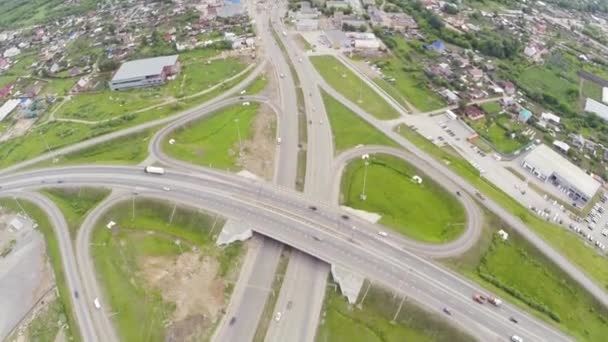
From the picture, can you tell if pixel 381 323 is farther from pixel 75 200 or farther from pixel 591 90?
pixel 591 90

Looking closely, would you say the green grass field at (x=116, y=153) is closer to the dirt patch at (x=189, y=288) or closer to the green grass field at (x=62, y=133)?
the green grass field at (x=62, y=133)

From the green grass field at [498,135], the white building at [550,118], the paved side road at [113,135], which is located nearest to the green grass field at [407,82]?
the green grass field at [498,135]

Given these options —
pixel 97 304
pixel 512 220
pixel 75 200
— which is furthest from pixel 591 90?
pixel 75 200

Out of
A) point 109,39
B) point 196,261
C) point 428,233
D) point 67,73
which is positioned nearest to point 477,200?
point 428,233

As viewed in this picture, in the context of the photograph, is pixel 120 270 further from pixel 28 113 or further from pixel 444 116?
pixel 444 116

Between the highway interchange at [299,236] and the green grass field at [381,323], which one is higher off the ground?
the highway interchange at [299,236]

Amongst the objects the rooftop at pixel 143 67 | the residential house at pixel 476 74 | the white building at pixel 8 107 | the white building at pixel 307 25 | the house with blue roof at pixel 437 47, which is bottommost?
the residential house at pixel 476 74
